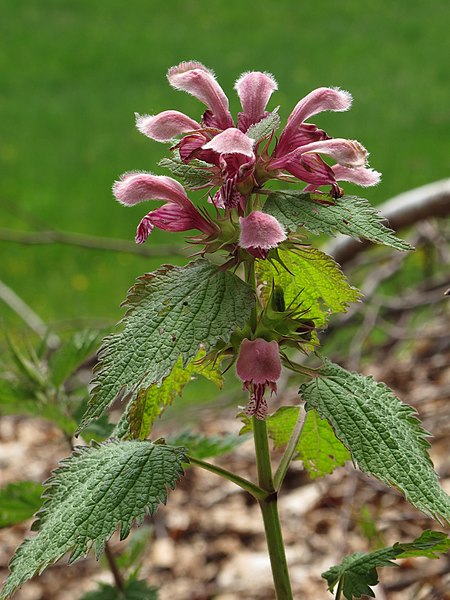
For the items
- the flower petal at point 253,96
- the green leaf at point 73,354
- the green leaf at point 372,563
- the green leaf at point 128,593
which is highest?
the green leaf at point 73,354

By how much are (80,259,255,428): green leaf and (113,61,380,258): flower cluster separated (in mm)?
40

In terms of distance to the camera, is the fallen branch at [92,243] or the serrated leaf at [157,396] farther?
the fallen branch at [92,243]

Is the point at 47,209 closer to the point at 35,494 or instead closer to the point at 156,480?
the point at 35,494

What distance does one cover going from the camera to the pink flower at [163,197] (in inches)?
29.9

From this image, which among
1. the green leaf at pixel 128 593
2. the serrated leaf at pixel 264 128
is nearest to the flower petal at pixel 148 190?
the serrated leaf at pixel 264 128

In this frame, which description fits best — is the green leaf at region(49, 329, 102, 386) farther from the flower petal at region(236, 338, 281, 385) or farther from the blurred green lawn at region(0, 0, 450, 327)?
the blurred green lawn at region(0, 0, 450, 327)

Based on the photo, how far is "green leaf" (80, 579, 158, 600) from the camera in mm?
1142

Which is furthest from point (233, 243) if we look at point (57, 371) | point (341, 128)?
point (341, 128)

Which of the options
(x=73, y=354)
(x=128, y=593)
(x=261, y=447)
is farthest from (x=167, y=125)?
(x=128, y=593)

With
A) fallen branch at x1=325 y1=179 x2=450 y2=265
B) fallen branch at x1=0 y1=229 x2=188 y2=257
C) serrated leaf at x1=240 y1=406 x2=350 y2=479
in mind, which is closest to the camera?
serrated leaf at x1=240 y1=406 x2=350 y2=479

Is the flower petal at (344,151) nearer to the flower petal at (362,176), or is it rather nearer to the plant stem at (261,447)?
the flower petal at (362,176)

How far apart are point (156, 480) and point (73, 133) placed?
15.4ft

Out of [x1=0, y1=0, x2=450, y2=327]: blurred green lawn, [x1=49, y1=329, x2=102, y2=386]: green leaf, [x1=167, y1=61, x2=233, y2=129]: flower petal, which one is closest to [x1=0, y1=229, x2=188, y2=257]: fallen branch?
[x1=0, y1=0, x2=450, y2=327]: blurred green lawn

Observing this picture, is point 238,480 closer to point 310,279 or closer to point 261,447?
point 261,447
